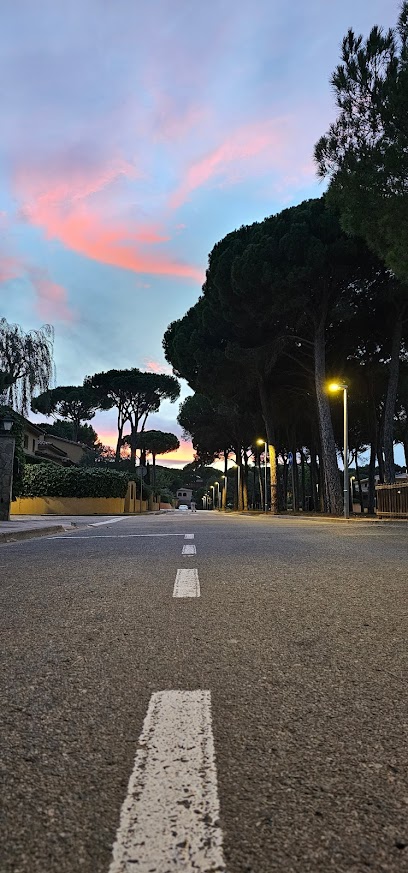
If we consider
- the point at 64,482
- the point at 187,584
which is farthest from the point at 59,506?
the point at 187,584

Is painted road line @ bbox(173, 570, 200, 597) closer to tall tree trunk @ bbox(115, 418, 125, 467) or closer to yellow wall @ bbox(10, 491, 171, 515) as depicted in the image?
yellow wall @ bbox(10, 491, 171, 515)

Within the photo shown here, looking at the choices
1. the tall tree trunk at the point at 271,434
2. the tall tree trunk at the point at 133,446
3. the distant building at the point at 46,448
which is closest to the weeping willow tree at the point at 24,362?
the distant building at the point at 46,448

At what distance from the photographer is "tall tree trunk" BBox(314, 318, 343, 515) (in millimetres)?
27766

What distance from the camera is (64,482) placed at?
34.5 m

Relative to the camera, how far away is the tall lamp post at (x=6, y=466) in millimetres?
16281

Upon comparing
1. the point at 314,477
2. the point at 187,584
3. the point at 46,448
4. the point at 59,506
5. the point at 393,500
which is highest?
the point at 46,448

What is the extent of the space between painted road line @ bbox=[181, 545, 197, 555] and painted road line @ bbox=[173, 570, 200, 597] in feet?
6.44

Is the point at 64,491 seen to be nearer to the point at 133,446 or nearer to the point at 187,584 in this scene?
the point at 187,584

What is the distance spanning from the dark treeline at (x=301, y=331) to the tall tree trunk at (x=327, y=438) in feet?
0.15

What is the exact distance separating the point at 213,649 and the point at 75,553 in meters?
5.46

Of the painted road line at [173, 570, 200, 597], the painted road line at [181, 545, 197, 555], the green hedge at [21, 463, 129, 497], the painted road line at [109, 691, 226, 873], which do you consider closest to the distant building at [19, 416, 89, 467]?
the green hedge at [21, 463, 129, 497]

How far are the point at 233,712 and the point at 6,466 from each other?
49.1 feet

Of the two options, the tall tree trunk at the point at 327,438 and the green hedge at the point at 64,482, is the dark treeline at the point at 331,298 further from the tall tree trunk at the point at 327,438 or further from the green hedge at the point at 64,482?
the green hedge at the point at 64,482

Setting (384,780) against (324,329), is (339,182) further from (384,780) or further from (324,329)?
(384,780)
